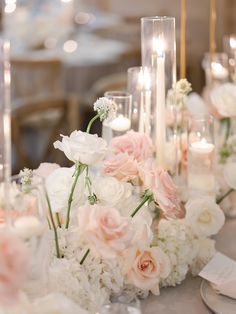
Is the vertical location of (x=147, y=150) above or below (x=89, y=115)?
above

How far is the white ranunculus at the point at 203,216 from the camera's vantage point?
1.44 meters

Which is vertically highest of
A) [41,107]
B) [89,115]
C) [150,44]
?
[150,44]

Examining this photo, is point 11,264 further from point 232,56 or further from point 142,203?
Answer: point 232,56

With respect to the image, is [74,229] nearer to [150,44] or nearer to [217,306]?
[217,306]

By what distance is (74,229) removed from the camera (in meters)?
1.25

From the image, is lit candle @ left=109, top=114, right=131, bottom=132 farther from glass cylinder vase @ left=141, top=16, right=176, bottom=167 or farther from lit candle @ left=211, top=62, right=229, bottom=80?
lit candle @ left=211, top=62, right=229, bottom=80

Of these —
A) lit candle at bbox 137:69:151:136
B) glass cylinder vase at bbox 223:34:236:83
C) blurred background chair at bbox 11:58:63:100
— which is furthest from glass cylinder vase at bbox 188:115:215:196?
blurred background chair at bbox 11:58:63:100

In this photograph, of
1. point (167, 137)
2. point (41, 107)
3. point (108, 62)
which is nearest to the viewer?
point (167, 137)

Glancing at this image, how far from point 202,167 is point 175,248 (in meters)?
0.32

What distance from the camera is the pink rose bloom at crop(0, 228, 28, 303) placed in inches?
38.9

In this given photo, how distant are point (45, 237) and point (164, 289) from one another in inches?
15.3

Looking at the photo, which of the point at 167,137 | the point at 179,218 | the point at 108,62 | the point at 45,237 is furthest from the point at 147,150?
the point at 108,62

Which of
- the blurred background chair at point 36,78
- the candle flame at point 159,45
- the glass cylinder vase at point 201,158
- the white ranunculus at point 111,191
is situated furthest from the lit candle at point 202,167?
the blurred background chair at point 36,78

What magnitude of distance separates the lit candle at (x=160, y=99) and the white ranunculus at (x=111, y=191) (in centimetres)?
32
